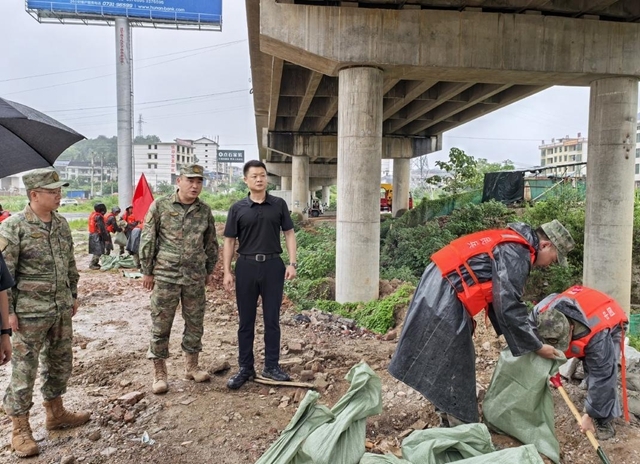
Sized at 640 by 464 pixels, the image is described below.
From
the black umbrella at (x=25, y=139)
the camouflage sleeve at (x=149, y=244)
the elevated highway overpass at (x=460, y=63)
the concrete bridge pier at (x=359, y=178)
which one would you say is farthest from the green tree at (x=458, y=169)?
the black umbrella at (x=25, y=139)

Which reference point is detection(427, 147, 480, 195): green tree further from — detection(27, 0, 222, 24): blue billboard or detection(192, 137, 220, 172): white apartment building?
detection(192, 137, 220, 172): white apartment building

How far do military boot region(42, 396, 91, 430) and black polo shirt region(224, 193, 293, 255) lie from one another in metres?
1.77

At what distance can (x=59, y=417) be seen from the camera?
357 centimetres

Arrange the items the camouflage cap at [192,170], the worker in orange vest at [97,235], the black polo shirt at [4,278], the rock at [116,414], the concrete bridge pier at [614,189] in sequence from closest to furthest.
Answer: the black polo shirt at [4,278]
the rock at [116,414]
the camouflage cap at [192,170]
the concrete bridge pier at [614,189]
the worker in orange vest at [97,235]

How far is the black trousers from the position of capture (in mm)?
4289

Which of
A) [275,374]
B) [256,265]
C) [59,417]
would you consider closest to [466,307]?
[256,265]

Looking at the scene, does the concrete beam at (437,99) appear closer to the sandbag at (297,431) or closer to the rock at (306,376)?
the rock at (306,376)

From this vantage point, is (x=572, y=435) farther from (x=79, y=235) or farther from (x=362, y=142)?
(x=79, y=235)

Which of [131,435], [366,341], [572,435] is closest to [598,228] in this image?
[366,341]

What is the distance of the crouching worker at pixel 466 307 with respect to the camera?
9.53 feet

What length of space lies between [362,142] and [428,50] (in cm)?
193

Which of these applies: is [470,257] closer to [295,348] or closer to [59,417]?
[295,348]

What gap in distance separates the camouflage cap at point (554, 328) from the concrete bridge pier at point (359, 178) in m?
5.09

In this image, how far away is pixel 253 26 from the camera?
10039 mm
